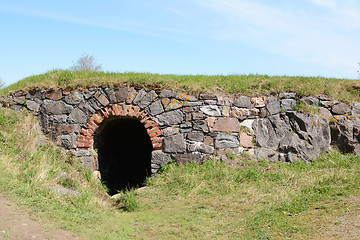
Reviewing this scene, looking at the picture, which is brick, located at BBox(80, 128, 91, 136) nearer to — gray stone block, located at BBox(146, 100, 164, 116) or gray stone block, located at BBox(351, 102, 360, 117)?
gray stone block, located at BBox(146, 100, 164, 116)

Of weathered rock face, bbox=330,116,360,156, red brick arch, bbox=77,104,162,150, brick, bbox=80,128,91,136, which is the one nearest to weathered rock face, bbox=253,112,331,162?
weathered rock face, bbox=330,116,360,156

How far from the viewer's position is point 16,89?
28.4ft

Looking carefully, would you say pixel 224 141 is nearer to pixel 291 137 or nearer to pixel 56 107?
pixel 291 137

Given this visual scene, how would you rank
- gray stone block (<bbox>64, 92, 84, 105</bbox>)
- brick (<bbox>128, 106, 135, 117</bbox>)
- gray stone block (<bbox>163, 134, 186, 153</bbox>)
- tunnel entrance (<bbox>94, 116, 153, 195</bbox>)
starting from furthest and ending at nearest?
tunnel entrance (<bbox>94, 116, 153, 195</bbox>) → gray stone block (<bbox>64, 92, 84, 105</bbox>) → brick (<bbox>128, 106, 135, 117</bbox>) → gray stone block (<bbox>163, 134, 186, 153</bbox>)

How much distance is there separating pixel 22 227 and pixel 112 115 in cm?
383

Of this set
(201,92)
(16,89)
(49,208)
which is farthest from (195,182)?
(16,89)

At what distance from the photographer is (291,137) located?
809 cm

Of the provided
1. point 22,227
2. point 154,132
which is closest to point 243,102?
point 154,132

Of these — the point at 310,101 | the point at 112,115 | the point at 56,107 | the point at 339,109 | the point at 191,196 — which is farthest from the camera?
the point at 339,109

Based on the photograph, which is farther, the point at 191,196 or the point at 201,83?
the point at 201,83

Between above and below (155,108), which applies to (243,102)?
above

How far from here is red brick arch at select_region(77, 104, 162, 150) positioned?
7.85 meters

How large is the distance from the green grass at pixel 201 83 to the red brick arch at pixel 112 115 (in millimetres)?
646

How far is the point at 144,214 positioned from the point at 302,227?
2.76m
